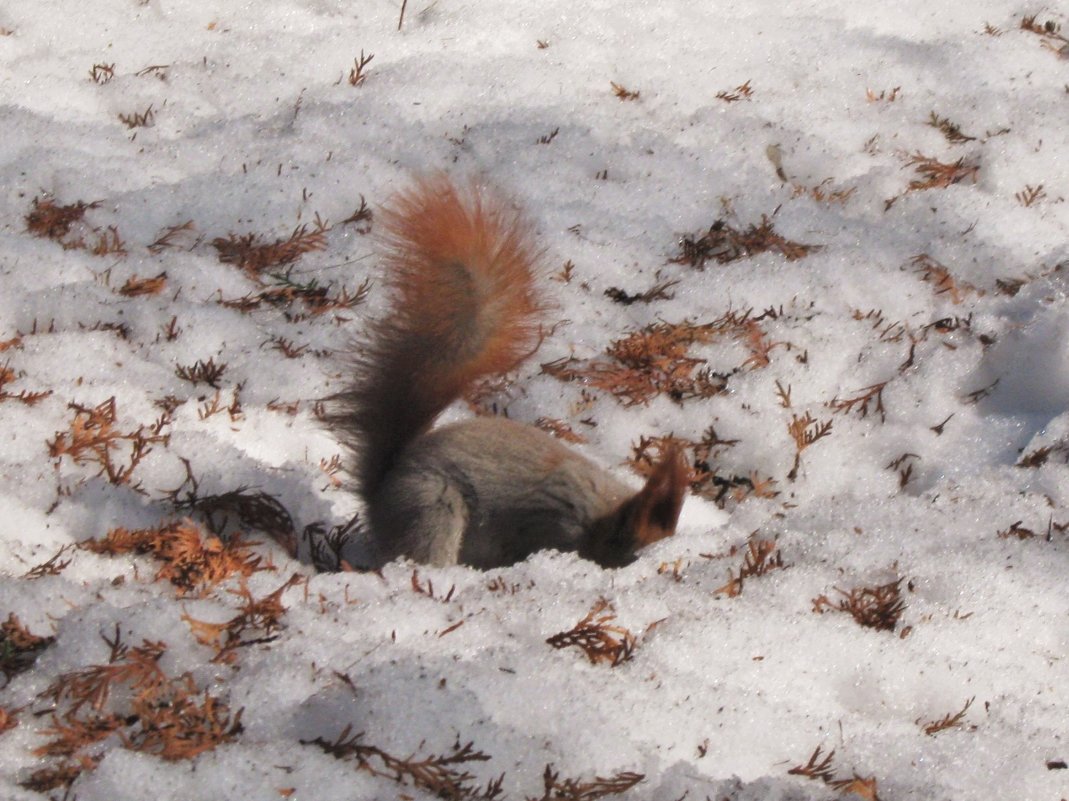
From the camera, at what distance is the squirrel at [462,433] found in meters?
2.80

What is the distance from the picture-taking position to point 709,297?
389 centimetres

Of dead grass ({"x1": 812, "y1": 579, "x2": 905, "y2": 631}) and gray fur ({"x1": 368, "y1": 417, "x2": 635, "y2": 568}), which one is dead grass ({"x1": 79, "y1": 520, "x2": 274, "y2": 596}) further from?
dead grass ({"x1": 812, "y1": 579, "x2": 905, "y2": 631})

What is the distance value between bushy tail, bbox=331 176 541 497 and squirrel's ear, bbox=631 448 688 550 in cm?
46

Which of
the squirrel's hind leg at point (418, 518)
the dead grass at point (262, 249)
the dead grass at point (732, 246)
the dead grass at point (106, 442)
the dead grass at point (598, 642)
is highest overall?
the dead grass at point (732, 246)

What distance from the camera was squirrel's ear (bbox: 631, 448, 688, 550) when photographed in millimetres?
2857

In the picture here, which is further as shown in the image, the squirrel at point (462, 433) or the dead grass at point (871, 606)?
the squirrel at point (462, 433)

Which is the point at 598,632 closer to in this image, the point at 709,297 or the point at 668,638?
the point at 668,638

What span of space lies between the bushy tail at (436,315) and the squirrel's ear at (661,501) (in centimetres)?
46

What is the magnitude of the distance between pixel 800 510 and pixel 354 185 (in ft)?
6.30

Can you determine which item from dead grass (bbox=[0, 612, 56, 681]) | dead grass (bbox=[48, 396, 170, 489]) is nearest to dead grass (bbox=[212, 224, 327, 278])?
dead grass (bbox=[48, 396, 170, 489])

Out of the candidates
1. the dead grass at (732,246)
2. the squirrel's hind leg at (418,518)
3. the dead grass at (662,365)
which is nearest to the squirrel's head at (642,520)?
the squirrel's hind leg at (418,518)

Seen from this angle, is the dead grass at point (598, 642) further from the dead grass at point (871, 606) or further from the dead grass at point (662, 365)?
the dead grass at point (662, 365)

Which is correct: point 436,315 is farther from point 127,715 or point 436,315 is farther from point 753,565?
point 127,715

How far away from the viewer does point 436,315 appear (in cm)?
286
